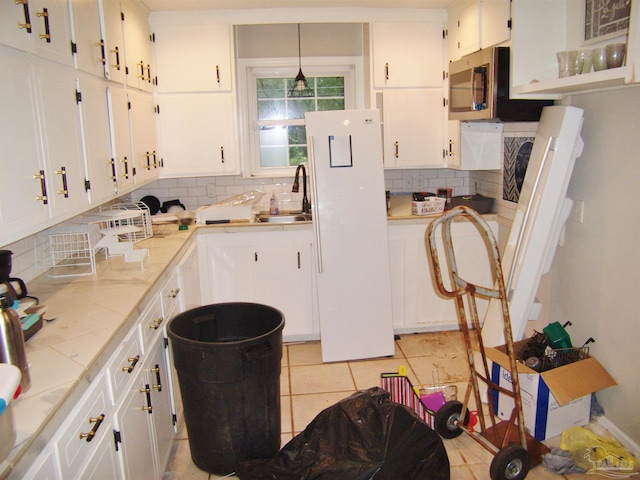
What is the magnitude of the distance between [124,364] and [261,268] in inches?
78.1

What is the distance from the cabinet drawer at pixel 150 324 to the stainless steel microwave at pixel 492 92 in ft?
7.25

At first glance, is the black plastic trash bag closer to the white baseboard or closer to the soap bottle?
the white baseboard

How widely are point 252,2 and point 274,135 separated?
1118mm

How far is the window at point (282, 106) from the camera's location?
4418mm

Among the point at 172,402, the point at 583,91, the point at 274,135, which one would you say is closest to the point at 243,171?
the point at 274,135

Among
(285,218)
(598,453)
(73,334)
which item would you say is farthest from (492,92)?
(73,334)

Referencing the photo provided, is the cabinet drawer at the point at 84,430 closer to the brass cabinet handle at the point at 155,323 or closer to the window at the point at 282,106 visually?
the brass cabinet handle at the point at 155,323

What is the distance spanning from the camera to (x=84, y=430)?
4.95 feet

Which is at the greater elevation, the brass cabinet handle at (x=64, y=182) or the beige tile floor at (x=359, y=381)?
the brass cabinet handle at (x=64, y=182)

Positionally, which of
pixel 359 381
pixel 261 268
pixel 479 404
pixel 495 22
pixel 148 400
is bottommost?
pixel 359 381

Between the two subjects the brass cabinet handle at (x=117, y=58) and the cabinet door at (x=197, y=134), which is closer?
the brass cabinet handle at (x=117, y=58)

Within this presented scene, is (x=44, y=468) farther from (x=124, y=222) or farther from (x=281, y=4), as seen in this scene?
(x=281, y=4)

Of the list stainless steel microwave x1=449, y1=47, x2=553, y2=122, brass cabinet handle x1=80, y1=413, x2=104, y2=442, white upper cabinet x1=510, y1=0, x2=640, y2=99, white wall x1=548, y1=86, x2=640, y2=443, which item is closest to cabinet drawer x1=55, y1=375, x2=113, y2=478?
brass cabinet handle x1=80, y1=413, x2=104, y2=442

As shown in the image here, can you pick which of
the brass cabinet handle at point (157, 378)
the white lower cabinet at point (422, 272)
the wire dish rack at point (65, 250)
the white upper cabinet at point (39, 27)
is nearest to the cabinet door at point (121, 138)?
the wire dish rack at point (65, 250)
